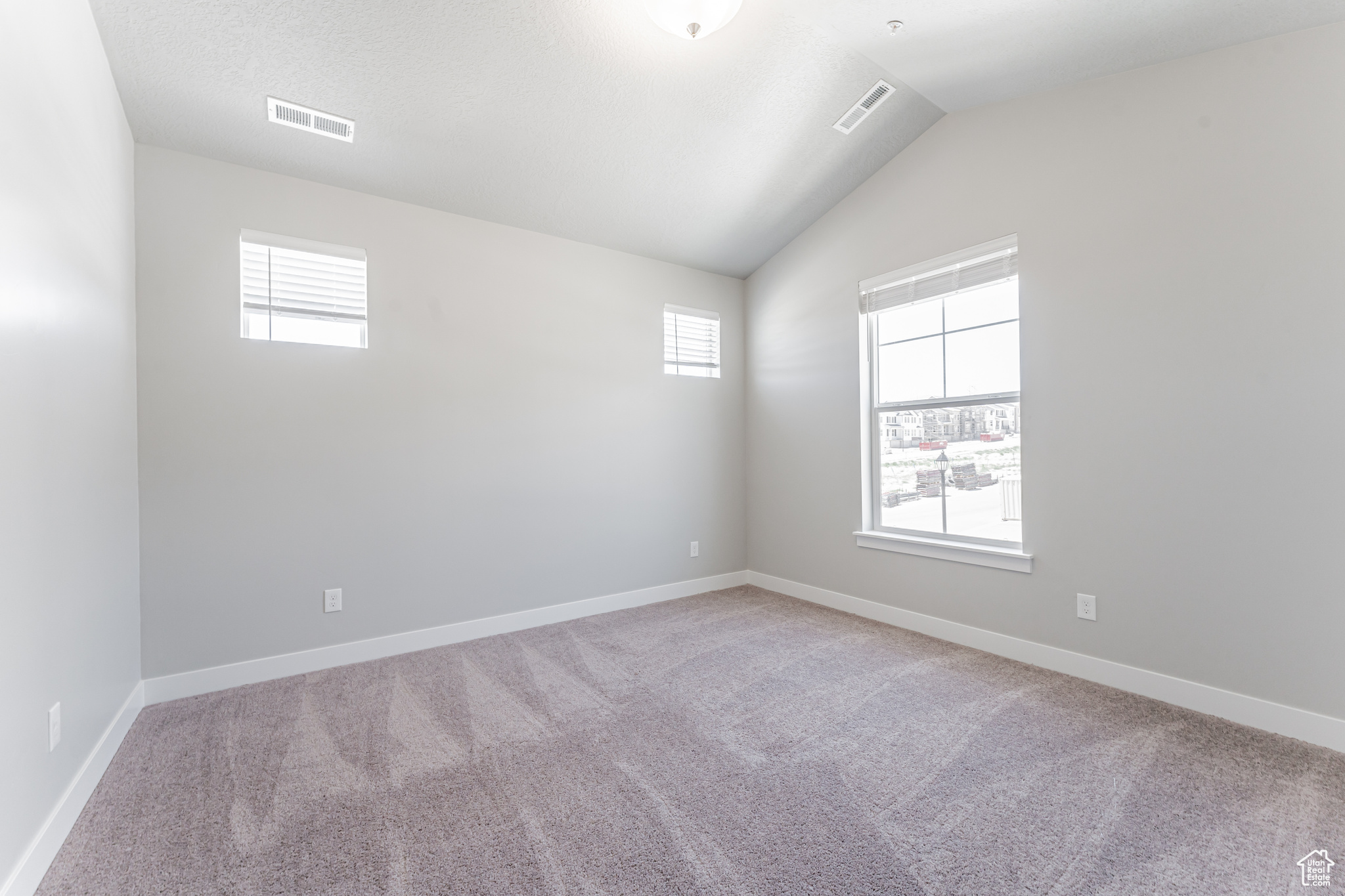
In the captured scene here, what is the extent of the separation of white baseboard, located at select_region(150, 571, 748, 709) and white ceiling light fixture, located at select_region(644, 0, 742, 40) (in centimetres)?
324

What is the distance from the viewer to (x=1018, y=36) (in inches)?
98.2

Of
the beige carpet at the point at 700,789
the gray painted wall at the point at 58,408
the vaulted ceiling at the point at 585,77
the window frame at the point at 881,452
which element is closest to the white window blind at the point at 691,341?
the vaulted ceiling at the point at 585,77

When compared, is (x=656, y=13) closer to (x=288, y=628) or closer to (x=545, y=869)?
(x=545, y=869)

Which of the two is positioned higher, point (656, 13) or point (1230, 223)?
point (656, 13)

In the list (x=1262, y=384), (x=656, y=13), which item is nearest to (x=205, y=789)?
(x=656, y=13)

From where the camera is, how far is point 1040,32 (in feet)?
8.01

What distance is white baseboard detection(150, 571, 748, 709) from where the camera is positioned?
2.70 metres

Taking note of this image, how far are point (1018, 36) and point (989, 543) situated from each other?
2487 mm

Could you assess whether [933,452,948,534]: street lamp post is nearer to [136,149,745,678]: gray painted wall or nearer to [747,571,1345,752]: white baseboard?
[747,571,1345,752]: white baseboard

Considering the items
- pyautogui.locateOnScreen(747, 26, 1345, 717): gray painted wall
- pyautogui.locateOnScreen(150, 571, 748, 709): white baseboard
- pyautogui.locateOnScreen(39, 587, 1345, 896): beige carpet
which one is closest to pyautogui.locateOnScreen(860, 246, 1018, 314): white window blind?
pyautogui.locateOnScreen(747, 26, 1345, 717): gray painted wall

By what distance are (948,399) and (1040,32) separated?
1.78 m

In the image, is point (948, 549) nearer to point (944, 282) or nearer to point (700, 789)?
point (944, 282)

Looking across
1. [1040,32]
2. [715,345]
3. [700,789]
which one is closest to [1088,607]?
[700,789]

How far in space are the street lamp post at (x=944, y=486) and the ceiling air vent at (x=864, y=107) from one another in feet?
6.53
